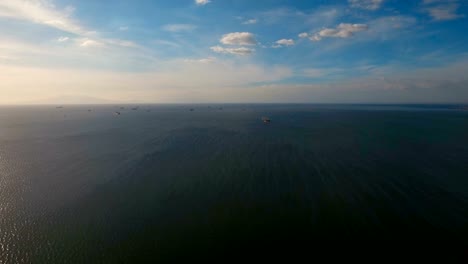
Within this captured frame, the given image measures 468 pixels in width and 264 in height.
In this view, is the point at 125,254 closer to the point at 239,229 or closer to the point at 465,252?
the point at 239,229

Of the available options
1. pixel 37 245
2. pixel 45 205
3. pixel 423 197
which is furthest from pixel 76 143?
pixel 423 197

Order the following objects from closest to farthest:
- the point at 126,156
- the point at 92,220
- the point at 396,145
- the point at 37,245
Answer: the point at 37,245 → the point at 92,220 → the point at 126,156 → the point at 396,145

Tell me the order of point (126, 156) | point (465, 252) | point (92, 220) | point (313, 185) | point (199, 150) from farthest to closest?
point (199, 150)
point (126, 156)
point (313, 185)
point (92, 220)
point (465, 252)

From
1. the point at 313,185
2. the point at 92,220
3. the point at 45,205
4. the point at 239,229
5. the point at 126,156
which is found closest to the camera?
the point at 239,229

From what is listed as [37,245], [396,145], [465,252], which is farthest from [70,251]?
[396,145]

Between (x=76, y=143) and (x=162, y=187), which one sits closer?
(x=162, y=187)

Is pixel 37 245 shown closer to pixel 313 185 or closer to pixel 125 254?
pixel 125 254

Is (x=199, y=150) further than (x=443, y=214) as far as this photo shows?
Yes

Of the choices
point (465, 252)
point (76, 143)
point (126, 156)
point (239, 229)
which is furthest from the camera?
point (76, 143)

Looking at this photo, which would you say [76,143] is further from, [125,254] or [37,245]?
[125,254]
